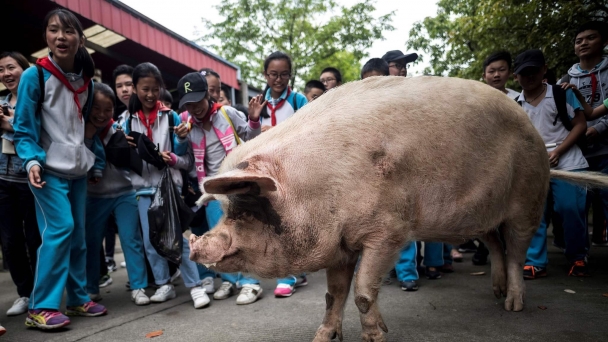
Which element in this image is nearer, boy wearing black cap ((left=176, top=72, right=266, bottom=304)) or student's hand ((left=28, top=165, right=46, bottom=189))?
student's hand ((left=28, top=165, right=46, bottom=189))

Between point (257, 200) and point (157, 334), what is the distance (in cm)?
157

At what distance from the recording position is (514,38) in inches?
306

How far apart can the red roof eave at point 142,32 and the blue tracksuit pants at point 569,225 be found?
731 centimetres

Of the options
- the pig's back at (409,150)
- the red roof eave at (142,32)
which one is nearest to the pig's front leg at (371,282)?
the pig's back at (409,150)

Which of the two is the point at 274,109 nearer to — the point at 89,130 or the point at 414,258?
the point at 89,130

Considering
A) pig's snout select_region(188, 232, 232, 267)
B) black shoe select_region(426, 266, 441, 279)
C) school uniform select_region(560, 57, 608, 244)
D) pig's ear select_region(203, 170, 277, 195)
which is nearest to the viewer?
pig's ear select_region(203, 170, 277, 195)

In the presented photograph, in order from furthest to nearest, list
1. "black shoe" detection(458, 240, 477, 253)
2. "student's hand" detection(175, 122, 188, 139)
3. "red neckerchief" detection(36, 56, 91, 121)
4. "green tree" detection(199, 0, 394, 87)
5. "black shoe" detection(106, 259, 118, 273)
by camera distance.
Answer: "green tree" detection(199, 0, 394, 87) < "black shoe" detection(458, 240, 477, 253) < "black shoe" detection(106, 259, 118, 273) < "student's hand" detection(175, 122, 188, 139) < "red neckerchief" detection(36, 56, 91, 121)

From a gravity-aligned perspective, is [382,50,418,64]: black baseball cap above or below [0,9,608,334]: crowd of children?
above

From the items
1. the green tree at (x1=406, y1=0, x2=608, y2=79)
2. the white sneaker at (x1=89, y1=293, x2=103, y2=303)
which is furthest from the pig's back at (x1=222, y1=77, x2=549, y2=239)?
the green tree at (x1=406, y1=0, x2=608, y2=79)

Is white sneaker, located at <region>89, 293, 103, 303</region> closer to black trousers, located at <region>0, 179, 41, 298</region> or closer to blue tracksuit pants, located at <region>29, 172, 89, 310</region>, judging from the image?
black trousers, located at <region>0, 179, 41, 298</region>

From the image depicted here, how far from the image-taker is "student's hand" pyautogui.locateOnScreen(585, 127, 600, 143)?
4.36 m

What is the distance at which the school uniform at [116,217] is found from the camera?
423cm

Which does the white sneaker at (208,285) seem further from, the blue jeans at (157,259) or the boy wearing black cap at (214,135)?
the blue jeans at (157,259)

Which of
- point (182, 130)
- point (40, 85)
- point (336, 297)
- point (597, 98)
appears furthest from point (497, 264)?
point (40, 85)
